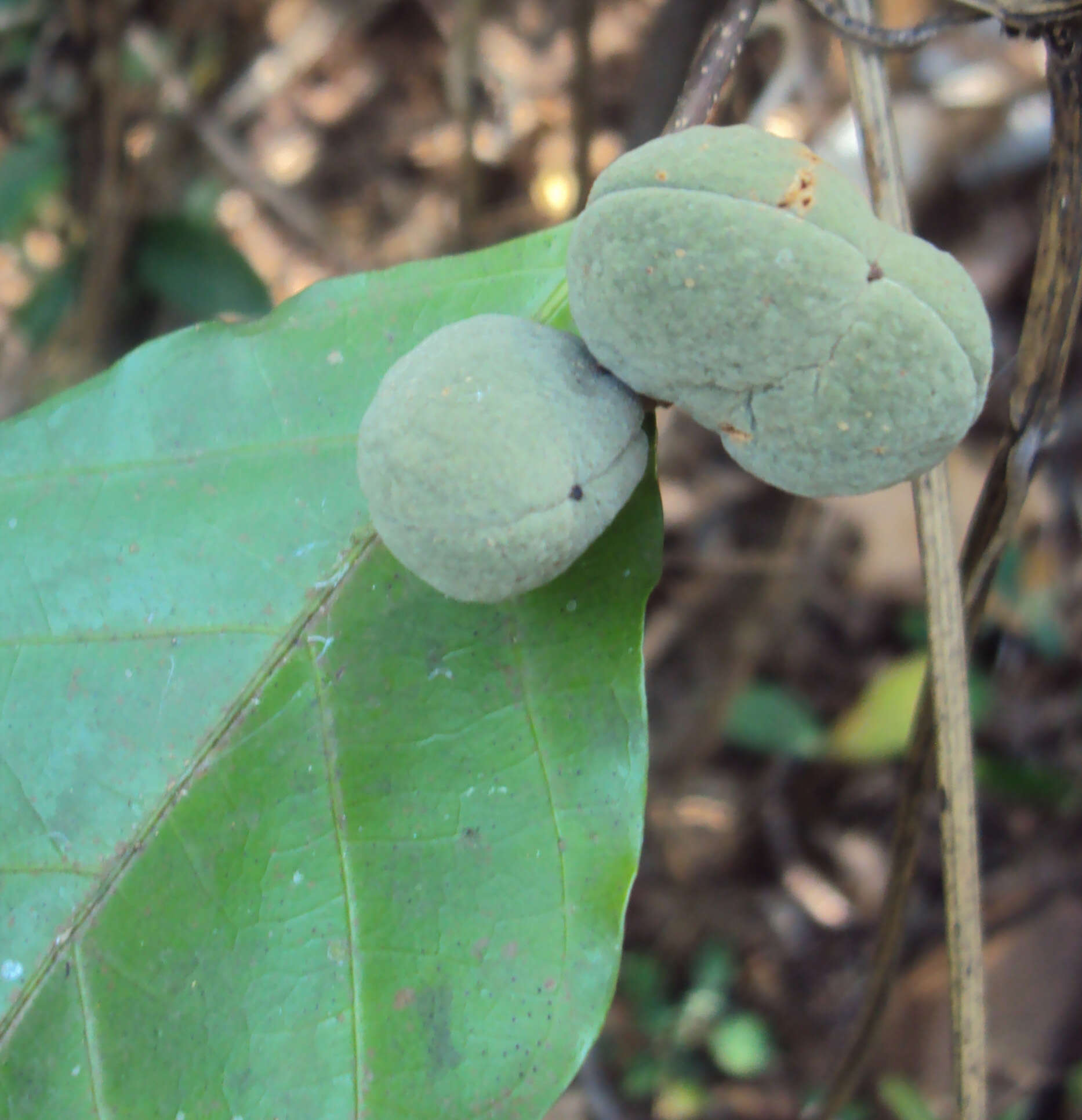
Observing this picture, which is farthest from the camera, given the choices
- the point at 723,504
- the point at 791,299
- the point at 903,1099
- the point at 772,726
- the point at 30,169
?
the point at 723,504

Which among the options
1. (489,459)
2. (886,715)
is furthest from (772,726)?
(489,459)

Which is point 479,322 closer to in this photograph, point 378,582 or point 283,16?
point 378,582

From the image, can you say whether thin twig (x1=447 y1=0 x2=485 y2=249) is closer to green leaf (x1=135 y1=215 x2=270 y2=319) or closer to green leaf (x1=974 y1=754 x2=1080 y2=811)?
green leaf (x1=135 y1=215 x2=270 y2=319)

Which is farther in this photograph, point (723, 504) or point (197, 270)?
point (723, 504)

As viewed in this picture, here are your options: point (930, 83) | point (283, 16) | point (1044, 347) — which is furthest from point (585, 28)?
point (283, 16)

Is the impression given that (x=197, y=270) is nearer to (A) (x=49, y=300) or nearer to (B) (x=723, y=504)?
(A) (x=49, y=300)

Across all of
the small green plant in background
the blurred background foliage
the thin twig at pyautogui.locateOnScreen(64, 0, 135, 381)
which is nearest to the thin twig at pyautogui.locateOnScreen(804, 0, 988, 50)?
the blurred background foliage
